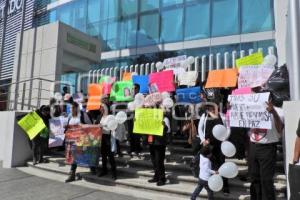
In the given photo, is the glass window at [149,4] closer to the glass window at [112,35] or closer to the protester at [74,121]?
the glass window at [112,35]

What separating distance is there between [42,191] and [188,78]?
455 centimetres

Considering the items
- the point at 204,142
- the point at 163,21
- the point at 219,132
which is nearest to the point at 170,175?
the point at 204,142

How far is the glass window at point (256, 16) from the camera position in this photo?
17.5 m

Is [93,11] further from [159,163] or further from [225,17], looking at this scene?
[159,163]

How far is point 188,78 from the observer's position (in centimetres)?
969

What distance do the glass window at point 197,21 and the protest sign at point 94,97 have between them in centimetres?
1011

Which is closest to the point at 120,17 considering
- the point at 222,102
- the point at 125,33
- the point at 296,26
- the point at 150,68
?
the point at 125,33

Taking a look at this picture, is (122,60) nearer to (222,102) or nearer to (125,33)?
(125,33)

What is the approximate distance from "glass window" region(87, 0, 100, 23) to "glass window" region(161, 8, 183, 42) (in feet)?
19.0

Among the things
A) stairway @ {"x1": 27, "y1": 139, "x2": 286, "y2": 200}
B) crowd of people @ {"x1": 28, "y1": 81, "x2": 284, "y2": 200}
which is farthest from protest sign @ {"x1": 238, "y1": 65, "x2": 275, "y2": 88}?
stairway @ {"x1": 27, "y1": 139, "x2": 286, "y2": 200}

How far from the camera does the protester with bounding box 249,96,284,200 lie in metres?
5.38

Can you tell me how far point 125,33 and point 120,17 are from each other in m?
1.27

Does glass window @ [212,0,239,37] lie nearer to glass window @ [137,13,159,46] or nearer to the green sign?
glass window @ [137,13,159,46]

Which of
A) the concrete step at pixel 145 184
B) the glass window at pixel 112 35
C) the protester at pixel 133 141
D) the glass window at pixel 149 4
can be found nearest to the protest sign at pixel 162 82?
the protester at pixel 133 141
